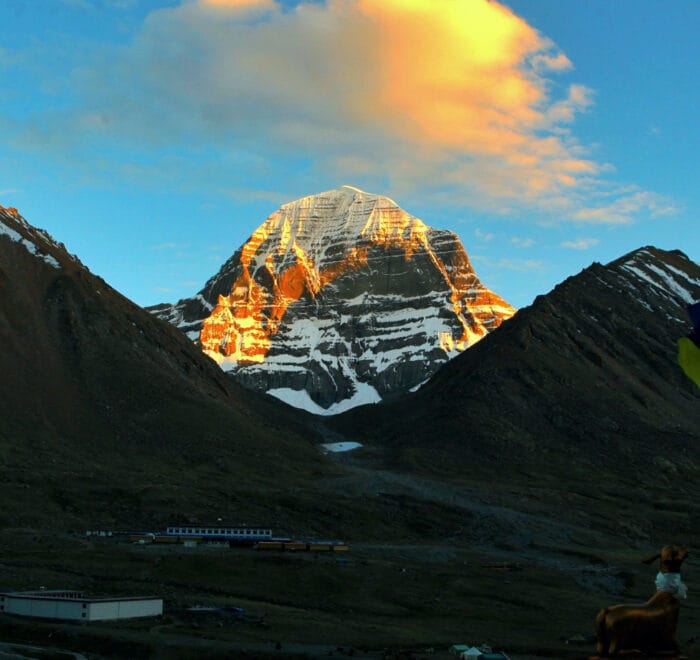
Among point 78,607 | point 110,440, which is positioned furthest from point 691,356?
point 110,440

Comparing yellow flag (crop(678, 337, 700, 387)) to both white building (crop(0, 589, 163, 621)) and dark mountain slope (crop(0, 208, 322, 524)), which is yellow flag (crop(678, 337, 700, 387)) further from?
dark mountain slope (crop(0, 208, 322, 524))

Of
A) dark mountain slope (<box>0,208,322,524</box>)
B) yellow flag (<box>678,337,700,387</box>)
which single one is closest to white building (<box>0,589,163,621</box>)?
yellow flag (<box>678,337,700,387</box>)

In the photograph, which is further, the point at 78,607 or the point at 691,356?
the point at 78,607

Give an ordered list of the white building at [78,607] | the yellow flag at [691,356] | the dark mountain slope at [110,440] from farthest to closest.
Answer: the dark mountain slope at [110,440], the white building at [78,607], the yellow flag at [691,356]

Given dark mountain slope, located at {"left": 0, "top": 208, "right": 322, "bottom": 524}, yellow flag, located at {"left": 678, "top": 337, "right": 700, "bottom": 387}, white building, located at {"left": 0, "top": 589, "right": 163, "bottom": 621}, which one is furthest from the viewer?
dark mountain slope, located at {"left": 0, "top": 208, "right": 322, "bottom": 524}

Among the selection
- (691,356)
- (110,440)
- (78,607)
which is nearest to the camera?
(691,356)

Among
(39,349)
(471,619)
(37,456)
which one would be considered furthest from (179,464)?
(471,619)

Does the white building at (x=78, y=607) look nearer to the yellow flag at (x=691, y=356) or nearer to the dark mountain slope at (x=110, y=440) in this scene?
the yellow flag at (x=691, y=356)

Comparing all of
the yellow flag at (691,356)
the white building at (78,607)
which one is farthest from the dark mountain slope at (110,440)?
the yellow flag at (691,356)

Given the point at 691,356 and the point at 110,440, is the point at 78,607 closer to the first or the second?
the point at 691,356
